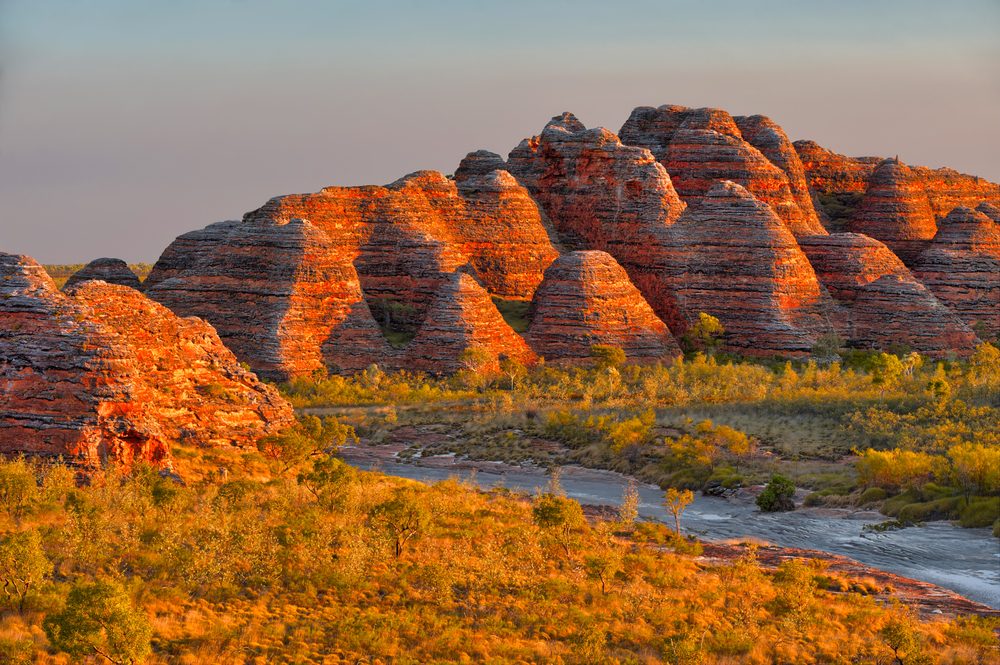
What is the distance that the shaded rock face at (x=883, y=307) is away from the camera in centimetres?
7106

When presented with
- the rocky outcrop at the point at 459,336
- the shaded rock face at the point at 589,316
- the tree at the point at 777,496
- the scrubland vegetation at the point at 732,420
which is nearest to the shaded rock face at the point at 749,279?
the scrubland vegetation at the point at 732,420

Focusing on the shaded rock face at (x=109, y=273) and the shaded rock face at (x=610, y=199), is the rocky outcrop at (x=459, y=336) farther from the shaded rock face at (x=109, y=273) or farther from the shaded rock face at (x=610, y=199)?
the shaded rock face at (x=109, y=273)

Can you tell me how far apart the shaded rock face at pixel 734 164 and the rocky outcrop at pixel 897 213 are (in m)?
7.14

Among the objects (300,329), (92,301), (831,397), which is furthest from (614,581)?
(300,329)

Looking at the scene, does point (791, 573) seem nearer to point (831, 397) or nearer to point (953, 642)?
point (953, 642)

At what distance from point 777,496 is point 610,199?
4233cm

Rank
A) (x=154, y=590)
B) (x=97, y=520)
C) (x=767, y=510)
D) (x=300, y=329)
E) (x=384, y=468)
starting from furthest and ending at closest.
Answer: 1. (x=300, y=329)
2. (x=384, y=468)
3. (x=767, y=510)
4. (x=97, y=520)
5. (x=154, y=590)

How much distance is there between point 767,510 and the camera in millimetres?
40625

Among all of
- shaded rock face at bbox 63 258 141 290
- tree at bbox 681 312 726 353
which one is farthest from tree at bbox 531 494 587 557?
shaded rock face at bbox 63 258 141 290

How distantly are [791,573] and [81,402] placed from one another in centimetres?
2152

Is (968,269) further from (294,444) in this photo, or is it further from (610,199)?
(294,444)

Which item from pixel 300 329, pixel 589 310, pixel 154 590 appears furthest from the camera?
pixel 589 310

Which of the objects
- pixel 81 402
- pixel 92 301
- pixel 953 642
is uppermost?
pixel 92 301

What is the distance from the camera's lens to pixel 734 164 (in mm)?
83438
